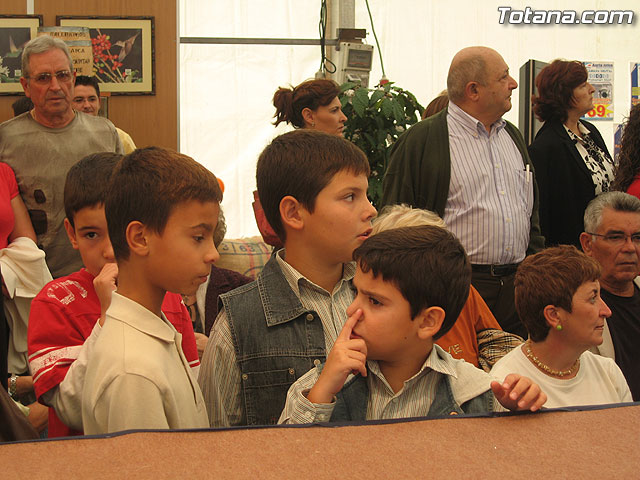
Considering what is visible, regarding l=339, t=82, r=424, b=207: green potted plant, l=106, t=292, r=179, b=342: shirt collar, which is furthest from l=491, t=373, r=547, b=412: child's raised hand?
l=339, t=82, r=424, b=207: green potted plant

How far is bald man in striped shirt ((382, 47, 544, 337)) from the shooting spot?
334cm

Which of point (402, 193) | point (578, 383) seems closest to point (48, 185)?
point (402, 193)

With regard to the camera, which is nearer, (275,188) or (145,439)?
(145,439)

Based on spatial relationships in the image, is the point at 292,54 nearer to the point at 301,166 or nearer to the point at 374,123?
the point at 374,123

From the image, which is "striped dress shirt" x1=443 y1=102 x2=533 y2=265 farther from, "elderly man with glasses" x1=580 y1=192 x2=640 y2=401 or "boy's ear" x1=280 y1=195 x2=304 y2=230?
"boy's ear" x1=280 y1=195 x2=304 y2=230

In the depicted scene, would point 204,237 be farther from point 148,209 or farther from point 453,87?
point 453,87

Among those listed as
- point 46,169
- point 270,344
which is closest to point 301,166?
point 270,344

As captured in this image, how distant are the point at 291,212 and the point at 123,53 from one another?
3470mm

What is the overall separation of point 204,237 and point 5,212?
190cm

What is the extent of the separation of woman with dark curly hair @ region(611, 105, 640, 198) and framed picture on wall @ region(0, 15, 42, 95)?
3627 millimetres

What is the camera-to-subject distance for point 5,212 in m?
3.07

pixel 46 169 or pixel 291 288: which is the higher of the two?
pixel 46 169

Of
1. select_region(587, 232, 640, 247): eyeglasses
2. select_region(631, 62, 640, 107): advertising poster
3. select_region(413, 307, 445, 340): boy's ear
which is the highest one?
select_region(631, 62, 640, 107): advertising poster

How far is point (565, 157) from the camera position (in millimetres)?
3955
